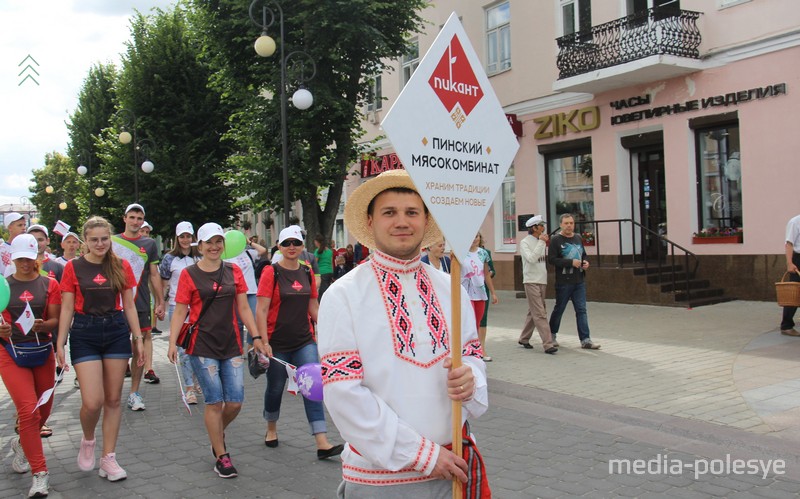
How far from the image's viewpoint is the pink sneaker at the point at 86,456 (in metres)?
5.41

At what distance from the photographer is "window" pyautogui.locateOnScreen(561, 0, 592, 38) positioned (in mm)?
18141

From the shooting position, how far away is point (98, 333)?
529 centimetres

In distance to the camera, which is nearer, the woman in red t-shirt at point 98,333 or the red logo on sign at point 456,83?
the red logo on sign at point 456,83

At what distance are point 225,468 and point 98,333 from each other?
56.0 inches

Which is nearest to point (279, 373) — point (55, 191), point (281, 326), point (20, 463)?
point (281, 326)

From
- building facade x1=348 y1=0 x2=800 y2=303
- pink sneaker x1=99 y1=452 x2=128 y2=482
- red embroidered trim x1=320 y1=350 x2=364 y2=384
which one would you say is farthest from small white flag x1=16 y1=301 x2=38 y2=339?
building facade x1=348 y1=0 x2=800 y2=303

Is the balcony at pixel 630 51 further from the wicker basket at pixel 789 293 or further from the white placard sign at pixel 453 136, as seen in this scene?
the white placard sign at pixel 453 136

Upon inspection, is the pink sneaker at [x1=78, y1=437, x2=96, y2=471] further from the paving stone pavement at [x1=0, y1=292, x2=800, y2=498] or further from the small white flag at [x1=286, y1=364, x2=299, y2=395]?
the small white flag at [x1=286, y1=364, x2=299, y2=395]

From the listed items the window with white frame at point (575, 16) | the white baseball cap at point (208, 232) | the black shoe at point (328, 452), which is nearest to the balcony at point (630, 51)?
the window with white frame at point (575, 16)

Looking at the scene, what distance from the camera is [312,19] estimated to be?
1664 cm

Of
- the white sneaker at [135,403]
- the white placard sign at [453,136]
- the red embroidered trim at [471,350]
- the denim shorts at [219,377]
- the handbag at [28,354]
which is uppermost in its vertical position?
the white placard sign at [453,136]

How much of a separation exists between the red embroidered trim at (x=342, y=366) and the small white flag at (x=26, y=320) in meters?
3.80

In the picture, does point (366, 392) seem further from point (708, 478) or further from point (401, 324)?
point (708, 478)

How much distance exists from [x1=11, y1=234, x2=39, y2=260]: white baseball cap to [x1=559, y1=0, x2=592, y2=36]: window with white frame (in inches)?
603
